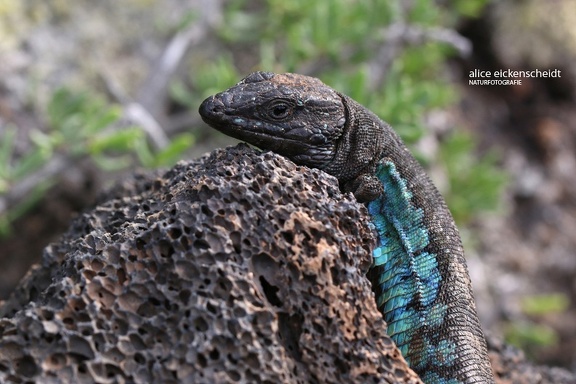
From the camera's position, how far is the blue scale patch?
8.72 ft

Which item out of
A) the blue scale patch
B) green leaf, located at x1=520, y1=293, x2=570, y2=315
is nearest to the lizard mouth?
the blue scale patch

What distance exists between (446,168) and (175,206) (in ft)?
14.7

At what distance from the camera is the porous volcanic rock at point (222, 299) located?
2.04 metres

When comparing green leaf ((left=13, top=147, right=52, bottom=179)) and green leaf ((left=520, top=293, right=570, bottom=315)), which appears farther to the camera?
green leaf ((left=520, top=293, right=570, bottom=315))

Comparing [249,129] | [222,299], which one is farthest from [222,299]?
[249,129]

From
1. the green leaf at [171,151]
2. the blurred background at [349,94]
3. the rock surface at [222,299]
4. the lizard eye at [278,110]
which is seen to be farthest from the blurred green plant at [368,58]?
the rock surface at [222,299]

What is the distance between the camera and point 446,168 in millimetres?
6387

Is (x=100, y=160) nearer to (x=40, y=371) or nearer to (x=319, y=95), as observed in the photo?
(x=319, y=95)

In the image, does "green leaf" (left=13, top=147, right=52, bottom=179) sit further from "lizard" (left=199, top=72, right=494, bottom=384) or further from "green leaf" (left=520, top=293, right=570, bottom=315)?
"green leaf" (left=520, top=293, right=570, bottom=315)

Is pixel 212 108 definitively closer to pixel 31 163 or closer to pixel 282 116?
pixel 282 116

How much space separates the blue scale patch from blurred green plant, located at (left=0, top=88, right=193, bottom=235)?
216cm

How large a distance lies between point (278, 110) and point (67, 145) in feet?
9.03

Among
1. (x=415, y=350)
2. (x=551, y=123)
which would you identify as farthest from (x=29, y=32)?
(x=551, y=123)

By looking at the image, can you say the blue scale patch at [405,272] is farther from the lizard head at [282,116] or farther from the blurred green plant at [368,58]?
the blurred green plant at [368,58]
